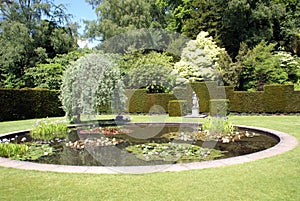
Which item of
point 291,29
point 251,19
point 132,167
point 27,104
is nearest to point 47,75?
point 27,104

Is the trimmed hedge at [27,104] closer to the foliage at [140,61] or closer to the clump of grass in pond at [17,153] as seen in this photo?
the foliage at [140,61]

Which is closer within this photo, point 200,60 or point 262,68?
point 262,68

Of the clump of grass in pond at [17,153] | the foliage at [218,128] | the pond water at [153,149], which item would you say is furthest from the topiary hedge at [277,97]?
the clump of grass in pond at [17,153]

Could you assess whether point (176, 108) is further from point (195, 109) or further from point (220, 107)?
point (220, 107)

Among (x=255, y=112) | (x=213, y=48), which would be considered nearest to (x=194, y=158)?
(x=255, y=112)

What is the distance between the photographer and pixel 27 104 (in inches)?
588

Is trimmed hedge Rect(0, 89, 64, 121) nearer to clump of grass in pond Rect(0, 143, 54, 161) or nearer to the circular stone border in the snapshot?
clump of grass in pond Rect(0, 143, 54, 161)

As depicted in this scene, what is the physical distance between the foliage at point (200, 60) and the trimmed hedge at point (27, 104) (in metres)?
8.92

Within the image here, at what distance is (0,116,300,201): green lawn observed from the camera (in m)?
3.13

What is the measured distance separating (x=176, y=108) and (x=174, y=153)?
9151 mm

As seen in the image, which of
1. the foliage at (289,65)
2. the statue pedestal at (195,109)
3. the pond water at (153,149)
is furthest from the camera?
the foliage at (289,65)

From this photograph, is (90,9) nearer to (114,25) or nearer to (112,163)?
(114,25)

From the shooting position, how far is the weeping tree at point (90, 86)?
10.4m

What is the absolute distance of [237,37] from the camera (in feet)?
79.7
